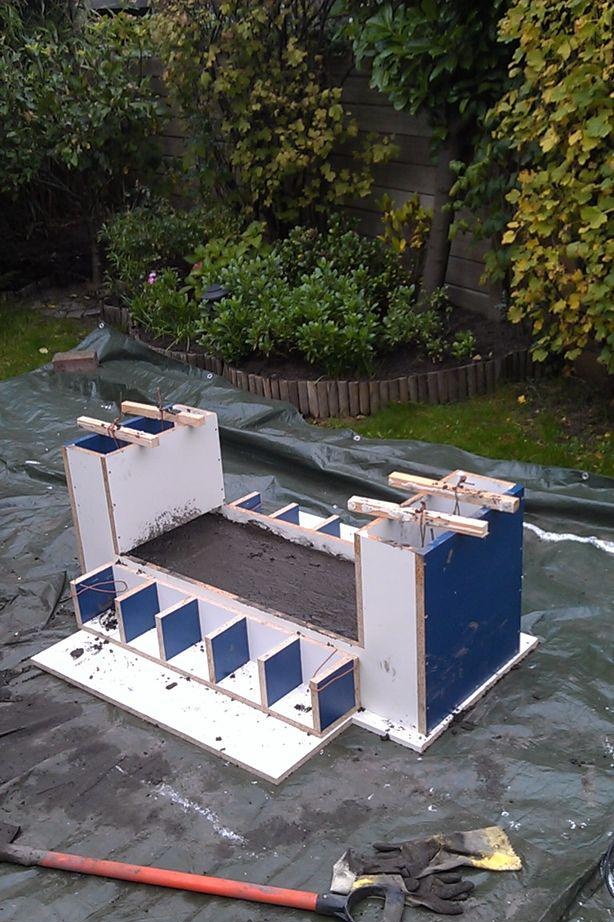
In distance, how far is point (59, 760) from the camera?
3.18 meters

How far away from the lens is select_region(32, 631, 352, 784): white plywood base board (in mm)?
3145

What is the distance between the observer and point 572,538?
430 centimetres

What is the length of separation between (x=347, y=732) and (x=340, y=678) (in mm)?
217

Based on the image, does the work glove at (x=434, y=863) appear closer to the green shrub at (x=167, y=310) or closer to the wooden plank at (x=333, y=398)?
the wooden plank at (x=333, y=398)

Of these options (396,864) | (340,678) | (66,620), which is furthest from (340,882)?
(66,620)

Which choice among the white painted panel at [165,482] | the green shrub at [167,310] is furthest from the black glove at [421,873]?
the green shrub at [167,310]

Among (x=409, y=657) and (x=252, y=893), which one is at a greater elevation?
(x=409, y=657)

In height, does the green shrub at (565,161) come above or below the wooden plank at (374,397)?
above

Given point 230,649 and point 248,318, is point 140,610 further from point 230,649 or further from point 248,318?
point 248,318

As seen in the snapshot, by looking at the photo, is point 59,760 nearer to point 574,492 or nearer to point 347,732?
point 347,732

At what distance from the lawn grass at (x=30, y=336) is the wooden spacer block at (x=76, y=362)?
62 cm

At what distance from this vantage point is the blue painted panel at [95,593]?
3.87m

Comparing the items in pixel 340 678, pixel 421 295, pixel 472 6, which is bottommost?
pixel 340 678

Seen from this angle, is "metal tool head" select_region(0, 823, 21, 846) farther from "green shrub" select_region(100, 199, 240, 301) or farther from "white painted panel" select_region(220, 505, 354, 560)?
"green shrub" select_region(100, 199, 240, 301)
